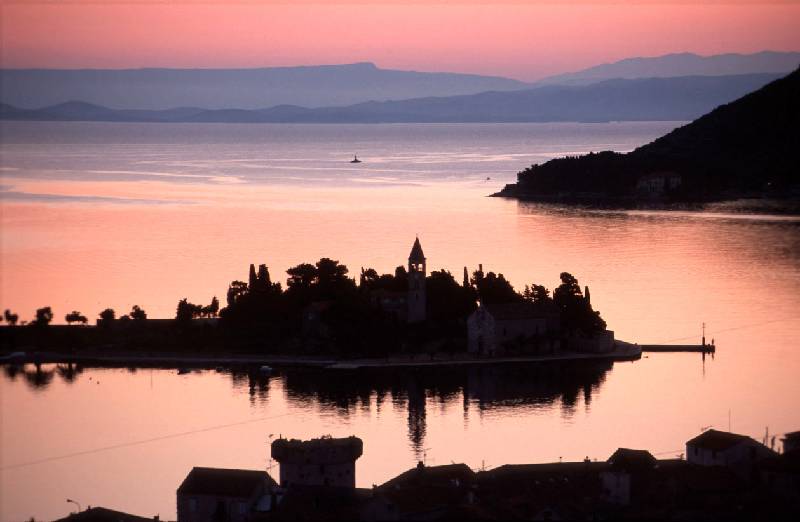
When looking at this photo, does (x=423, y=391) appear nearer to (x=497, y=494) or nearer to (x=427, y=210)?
(x=497, y=494)

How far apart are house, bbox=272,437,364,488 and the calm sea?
285 cm

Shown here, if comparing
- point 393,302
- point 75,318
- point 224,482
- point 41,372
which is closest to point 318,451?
point 224,482

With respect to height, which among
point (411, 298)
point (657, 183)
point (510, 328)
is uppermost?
point (657, 183)

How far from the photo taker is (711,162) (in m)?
108

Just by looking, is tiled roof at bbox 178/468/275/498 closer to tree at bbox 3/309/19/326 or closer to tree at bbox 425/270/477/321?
tree at bbox 3/309/19/326

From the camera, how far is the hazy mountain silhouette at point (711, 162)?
98.6m

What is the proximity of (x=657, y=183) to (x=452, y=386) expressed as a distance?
215 ft

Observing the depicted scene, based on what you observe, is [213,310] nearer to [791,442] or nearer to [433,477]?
[433,477]

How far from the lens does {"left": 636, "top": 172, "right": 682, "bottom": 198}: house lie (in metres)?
98.0

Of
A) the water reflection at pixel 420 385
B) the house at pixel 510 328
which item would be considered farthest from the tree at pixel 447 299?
the water reflection at pixel 420 385

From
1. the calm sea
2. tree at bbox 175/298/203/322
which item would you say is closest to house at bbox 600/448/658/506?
the calm sea

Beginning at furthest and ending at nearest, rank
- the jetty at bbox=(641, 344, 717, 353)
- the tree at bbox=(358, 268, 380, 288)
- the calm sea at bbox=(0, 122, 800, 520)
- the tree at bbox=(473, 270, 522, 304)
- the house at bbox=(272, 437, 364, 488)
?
the tree at bbox=(358, 268, 380, 288) → the tree at bbox=(473, 270, 522, 304) → the jetty at bbox=(641, 344, 717, 353) → the calm sea at bbox=(0, 122, 800, 520) → the house at bbox=(272, 437, 364, 488)

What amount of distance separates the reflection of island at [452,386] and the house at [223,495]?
926 centimetres

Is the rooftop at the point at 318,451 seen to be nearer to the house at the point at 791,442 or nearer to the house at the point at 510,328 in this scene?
the house at the point at 791,442
